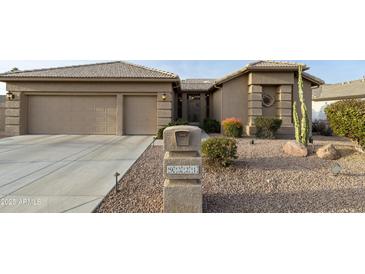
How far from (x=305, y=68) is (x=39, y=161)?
13.2 meters

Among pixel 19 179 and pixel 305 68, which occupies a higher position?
pixel 305 68

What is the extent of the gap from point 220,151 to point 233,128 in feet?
20.7

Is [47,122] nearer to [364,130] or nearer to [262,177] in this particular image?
[262,177]

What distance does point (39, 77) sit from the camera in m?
12.5

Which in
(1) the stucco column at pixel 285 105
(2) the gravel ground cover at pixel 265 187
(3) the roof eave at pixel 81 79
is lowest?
(2) the gravel ground cover at pixel 265 187

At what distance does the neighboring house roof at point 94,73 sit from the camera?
492 inches

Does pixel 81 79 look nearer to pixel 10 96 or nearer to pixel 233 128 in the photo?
pixel 10 96

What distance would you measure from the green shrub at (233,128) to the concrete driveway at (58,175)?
17.2ft

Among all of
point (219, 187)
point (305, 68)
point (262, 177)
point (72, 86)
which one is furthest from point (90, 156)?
point (305, 68)

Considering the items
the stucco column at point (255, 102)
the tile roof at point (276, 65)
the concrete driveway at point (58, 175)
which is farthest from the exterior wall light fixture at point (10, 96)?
the stucco column at point (255, 102)

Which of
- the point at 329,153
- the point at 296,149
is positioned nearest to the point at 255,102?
the point at 296,149

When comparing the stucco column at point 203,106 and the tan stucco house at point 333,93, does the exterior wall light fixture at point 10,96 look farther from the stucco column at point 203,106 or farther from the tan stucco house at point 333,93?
the tan stucco house at point 333,93

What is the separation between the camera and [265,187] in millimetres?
4855

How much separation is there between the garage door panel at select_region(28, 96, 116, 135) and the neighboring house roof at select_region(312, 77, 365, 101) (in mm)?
21102
